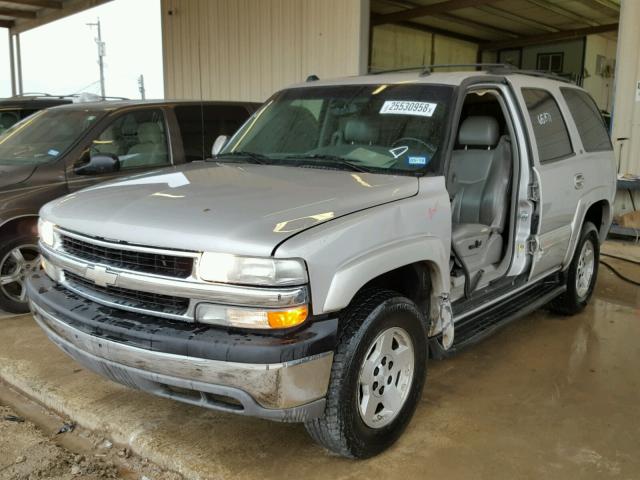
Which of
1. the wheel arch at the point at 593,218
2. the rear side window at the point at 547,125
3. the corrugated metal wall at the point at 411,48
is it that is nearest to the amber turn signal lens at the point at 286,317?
the rear side window at the point at 547,125

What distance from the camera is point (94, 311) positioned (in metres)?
2.85

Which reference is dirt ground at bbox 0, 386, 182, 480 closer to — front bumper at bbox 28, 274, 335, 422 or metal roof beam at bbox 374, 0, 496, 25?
front bumper at bbox 28, 274, 335, 422

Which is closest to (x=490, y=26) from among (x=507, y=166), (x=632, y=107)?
(x=632, y=107)

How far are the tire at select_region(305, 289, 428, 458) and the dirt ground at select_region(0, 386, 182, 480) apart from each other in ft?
2.82

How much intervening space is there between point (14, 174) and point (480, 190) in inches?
148

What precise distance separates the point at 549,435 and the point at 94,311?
2.44 meters

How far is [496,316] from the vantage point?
4113mm

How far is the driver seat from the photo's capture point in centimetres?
414

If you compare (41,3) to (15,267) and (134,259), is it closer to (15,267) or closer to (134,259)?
(15,267)

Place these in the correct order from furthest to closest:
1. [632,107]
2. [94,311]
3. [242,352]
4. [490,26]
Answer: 1. [490,26]
2. [632,107]
3. [94,311]
4. [242,352]

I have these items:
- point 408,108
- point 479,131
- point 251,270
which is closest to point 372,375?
point 251,270

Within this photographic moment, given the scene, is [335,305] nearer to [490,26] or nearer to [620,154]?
[620,154]

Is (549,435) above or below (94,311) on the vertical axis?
below

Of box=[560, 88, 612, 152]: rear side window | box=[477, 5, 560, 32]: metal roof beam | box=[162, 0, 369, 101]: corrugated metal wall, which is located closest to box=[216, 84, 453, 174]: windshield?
box=[560, 88, 612, 152]: rear side window
